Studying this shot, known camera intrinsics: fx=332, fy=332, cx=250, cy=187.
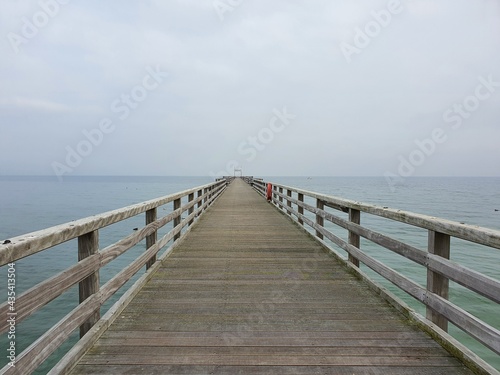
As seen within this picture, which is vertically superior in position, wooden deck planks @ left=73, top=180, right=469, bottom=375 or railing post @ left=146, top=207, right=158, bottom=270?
railing post @ left=146, top=207, right=158, bottom=270

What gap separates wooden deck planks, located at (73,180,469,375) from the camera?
93.6 inches

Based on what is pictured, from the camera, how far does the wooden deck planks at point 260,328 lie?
238 centimetres

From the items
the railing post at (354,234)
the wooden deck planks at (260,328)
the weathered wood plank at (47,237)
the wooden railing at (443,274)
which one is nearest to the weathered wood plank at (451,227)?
the wooden railing at (443,274)

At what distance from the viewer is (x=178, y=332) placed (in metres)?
2.85

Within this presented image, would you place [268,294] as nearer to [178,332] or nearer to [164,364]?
[178,332]

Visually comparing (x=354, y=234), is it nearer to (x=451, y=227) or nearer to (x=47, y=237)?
(x=451, y=227)

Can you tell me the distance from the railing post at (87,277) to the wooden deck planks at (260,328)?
0.21m

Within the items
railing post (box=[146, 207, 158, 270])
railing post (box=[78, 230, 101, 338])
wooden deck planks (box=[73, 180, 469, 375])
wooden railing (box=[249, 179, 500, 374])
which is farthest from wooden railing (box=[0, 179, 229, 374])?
wooden railing (box=[249, 179, 500, 374])

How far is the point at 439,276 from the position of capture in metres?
2.72

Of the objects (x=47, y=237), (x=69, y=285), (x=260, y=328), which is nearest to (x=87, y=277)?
(x=69, y=285)

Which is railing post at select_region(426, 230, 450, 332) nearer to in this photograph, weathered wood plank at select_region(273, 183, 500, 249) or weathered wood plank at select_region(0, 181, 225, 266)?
weathered wood plank at select_region(273, 183, 500, 249)

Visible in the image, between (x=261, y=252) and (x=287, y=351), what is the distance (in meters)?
3.23

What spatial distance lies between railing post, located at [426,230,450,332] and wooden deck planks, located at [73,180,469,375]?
7.9 inches

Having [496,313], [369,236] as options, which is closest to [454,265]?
[369,236]
